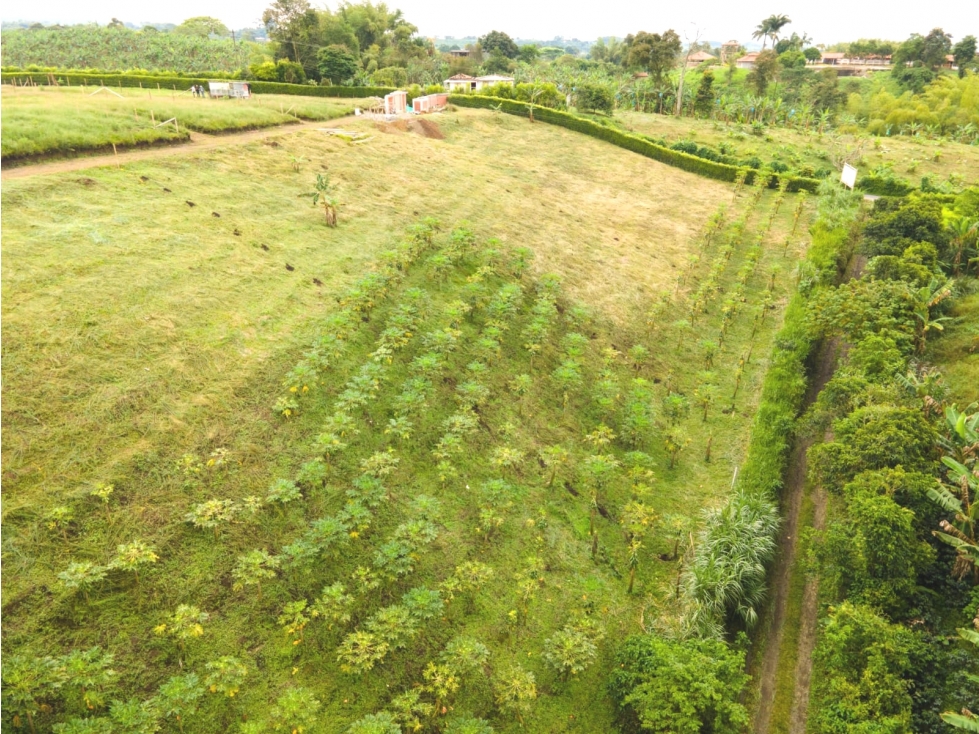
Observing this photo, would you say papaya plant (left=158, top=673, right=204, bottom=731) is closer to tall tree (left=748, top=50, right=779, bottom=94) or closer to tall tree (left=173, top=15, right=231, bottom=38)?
tall tree (left=748, top=50, right=779, bottom=94)

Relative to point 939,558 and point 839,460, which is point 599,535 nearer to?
point 839,460

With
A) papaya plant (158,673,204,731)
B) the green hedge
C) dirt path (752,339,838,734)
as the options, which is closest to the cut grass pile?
papaya plant (158,673,204,731)

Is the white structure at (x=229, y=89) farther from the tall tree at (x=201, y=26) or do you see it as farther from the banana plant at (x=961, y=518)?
the tall tree at (x=201, y=26)

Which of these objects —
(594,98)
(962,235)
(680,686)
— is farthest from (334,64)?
A: (680,686)

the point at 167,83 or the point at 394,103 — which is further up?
the point at 167,83

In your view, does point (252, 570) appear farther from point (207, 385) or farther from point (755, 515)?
point (755, 515)

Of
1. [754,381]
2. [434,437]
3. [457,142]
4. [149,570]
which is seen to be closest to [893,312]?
[754,381]
